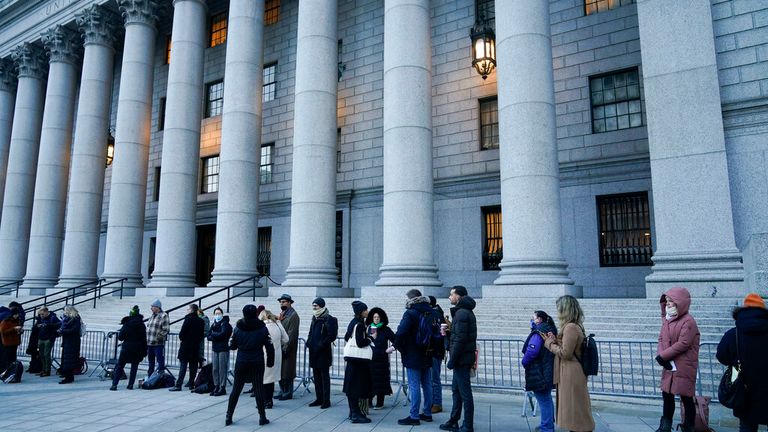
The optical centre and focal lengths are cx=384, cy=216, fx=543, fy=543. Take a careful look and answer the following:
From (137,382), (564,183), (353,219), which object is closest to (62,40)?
(353,219)

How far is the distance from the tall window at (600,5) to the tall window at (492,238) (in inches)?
310

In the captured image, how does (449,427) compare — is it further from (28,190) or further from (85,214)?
(28,190)

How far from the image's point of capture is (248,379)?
8.39 metres

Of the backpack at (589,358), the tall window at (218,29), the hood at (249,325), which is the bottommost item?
the backpack at (589,358)

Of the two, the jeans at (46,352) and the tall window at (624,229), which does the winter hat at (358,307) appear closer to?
the jeans at (46,352)

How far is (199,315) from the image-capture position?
1168 cm

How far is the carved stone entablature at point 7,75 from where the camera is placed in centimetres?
3138

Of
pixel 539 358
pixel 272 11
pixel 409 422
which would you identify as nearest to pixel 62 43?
pixel 272 11

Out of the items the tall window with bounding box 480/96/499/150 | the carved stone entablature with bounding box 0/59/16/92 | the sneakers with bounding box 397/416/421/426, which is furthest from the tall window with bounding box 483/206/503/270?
the carved stone entablature with bounding box 0/59/16/92

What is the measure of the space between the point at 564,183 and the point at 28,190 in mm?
27532

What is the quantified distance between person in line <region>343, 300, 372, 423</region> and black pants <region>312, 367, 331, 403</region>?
1007 mm

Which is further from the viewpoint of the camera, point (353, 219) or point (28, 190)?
point (28, 190)

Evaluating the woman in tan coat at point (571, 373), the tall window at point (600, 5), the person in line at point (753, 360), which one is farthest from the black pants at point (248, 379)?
the tall window at point (600, 5)

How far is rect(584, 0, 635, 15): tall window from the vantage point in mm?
19181
